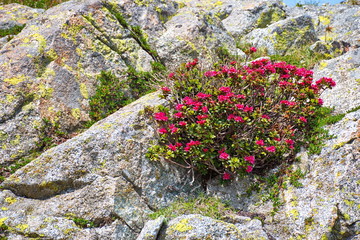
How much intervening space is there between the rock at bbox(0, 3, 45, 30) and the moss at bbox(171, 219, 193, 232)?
1257cm

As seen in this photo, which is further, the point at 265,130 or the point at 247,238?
the point at 265,130

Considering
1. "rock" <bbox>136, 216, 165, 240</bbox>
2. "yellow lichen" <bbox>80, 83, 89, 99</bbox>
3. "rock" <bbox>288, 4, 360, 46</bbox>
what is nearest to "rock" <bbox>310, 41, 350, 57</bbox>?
"rock" <bbox>288, 4, 360, 46</bbox>

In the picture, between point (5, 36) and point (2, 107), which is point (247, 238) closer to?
point (2, 107)

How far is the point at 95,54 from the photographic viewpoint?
405 inches

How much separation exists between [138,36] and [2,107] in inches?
225

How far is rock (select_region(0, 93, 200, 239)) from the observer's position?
6.24 meters

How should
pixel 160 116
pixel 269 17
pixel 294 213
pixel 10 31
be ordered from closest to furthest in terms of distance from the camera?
1. pixel 294 213
2. pixel 160 116
3. pixel 10 31
4. pixel 269 17

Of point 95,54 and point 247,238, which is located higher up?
point 95,54

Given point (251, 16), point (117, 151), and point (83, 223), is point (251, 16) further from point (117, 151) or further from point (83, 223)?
point (83, 223)

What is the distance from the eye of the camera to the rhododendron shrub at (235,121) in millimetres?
6883

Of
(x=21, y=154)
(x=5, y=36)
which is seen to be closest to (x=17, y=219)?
(x=21, y=154)

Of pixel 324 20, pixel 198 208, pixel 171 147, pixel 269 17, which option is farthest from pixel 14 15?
pixel 324 20

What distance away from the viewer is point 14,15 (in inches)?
567

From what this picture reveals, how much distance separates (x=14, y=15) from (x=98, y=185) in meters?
11.9
